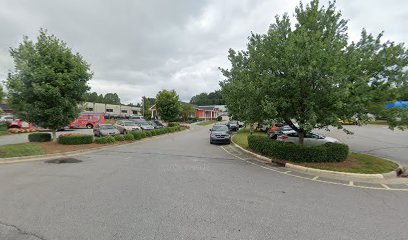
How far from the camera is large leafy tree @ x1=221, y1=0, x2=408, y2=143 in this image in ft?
29.3

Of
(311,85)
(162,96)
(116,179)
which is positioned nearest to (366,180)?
Answer: (311,85)

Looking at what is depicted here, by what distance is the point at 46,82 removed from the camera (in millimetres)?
13789

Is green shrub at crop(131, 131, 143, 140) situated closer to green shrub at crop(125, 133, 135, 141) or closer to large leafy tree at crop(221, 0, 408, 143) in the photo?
green shrub at crop(125, 133, 135, 141)

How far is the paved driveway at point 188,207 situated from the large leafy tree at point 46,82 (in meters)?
6.49

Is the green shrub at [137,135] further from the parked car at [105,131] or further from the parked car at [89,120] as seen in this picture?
the parked car at [89,120]

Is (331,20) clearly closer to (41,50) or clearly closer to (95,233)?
(95,233)

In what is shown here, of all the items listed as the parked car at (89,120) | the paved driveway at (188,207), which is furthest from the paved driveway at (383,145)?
the parked car at (89,120)

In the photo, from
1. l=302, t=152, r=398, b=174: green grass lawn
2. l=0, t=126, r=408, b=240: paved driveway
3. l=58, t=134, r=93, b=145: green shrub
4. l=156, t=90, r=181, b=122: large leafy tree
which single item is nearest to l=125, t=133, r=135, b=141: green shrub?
l=58, t=134, r=93, b=145: green shrub

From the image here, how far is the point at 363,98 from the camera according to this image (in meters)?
8.95

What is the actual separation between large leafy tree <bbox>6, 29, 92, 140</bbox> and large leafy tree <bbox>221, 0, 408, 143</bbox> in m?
10.6

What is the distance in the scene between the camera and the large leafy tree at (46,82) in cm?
1341

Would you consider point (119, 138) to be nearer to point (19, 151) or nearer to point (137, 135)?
point (137, 135)

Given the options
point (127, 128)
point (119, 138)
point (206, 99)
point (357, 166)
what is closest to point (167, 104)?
point (127, 128)

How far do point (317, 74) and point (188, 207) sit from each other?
7331mm
